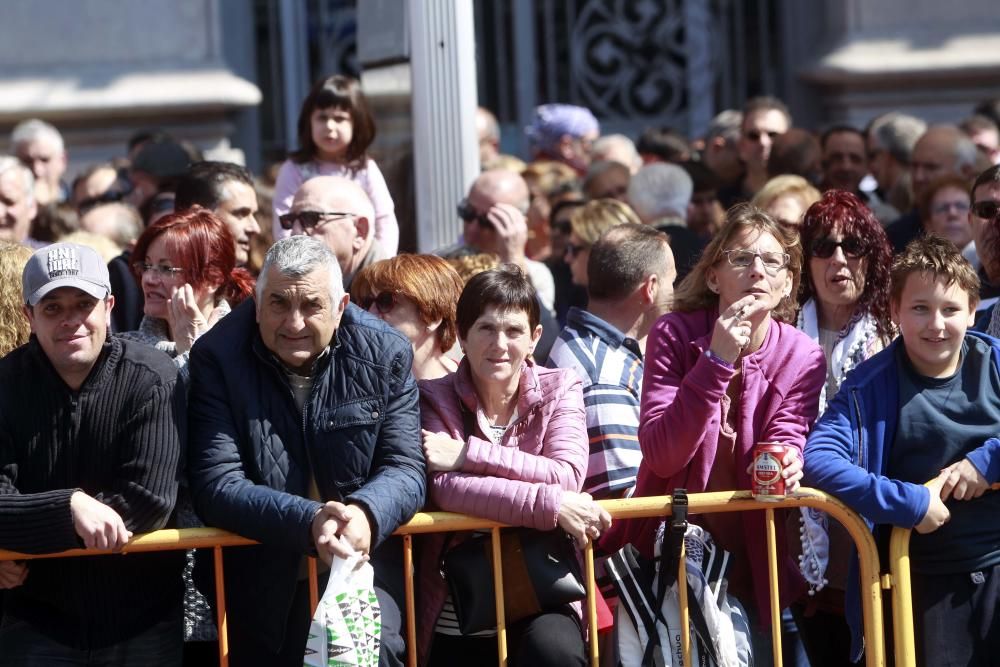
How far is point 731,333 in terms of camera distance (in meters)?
4.62

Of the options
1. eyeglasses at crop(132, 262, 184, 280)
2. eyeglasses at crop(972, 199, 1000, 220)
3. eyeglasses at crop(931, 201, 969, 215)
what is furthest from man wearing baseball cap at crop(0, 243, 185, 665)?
eyeglasses at crop(931, 201, 969, 215)

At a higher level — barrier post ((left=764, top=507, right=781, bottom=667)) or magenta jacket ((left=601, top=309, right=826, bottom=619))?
magenta jacket ((left=601, top=309, right=826, bottom=619))

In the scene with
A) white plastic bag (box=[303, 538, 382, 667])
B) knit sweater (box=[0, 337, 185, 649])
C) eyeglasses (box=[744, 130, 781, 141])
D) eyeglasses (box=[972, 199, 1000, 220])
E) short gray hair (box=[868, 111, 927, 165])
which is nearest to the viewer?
white plastic bag (box=[303, 538, 382, 667])

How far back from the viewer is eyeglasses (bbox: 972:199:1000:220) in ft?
18.8

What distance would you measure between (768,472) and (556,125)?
6193 mm

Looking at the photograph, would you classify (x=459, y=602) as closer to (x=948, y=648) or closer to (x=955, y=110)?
(x=948, y=648)

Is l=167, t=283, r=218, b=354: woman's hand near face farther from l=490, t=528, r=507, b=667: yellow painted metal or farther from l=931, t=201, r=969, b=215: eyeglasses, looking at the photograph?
l=931, t=201, r=969, b=215: eyeglasses

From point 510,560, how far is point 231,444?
2.77 ft

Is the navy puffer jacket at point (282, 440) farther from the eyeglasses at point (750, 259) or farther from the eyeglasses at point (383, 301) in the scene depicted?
the eyeglasses at point (750, 259)

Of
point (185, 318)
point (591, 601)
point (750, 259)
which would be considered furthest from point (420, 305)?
point (591, 601)

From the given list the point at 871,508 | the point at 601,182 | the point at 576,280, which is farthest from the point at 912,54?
the point at 871,508

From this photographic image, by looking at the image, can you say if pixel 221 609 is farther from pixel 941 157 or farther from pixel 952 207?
pixel 941 157

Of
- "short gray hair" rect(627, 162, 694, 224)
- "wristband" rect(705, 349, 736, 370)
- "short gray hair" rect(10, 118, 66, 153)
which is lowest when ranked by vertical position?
"wristband" rect(705, 349, 736, 370)

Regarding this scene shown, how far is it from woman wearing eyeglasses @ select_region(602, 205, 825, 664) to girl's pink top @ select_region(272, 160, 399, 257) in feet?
7.06
